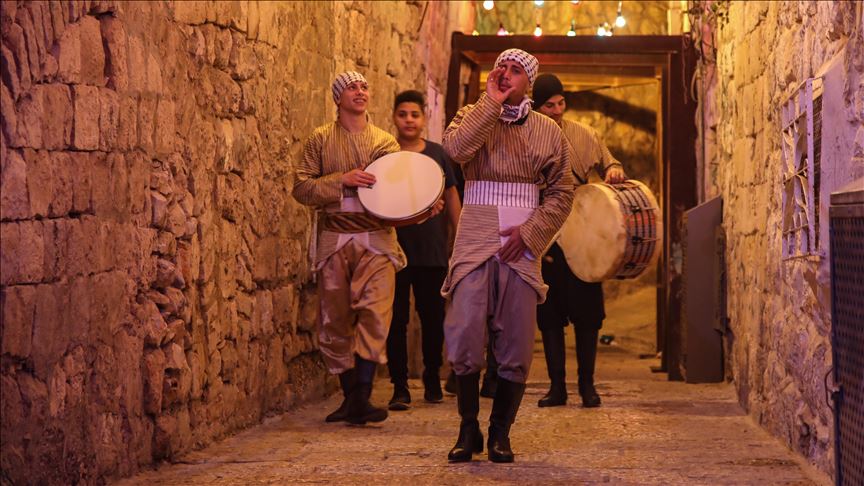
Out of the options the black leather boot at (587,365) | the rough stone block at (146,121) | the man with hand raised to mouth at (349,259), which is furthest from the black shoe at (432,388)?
the rough stone block at (146,121)

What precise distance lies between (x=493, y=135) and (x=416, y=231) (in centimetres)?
250

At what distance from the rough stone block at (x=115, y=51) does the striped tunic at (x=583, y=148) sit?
314 centimetres

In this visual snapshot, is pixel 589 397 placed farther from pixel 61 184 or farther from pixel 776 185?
pixel 61 184

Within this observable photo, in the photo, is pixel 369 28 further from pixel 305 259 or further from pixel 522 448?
pixel 522 448

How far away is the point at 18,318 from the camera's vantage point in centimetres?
397

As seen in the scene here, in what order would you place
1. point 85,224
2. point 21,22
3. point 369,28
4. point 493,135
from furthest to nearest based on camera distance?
1. point 369,28
2. point 493,135
3. point 85,224
4. point 21,22

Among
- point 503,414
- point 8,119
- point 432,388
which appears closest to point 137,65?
point 8,119

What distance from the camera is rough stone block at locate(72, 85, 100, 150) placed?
14.4ft

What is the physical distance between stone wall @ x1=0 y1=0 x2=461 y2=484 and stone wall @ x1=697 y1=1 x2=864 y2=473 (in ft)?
8.41

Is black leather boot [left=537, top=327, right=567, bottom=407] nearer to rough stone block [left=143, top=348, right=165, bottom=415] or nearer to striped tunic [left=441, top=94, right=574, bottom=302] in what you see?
Result: striped tunic [left=441, top=94, right=574, bottom=302]

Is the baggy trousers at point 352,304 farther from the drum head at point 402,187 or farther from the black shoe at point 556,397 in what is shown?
the black shoe at point 556,397

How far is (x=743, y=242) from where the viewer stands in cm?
752

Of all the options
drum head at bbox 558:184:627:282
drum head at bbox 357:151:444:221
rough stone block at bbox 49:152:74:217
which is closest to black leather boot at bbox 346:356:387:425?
drum head at bbox 357:151:444:221

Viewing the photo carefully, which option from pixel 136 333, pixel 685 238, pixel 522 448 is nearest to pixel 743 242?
pixel 685 238
